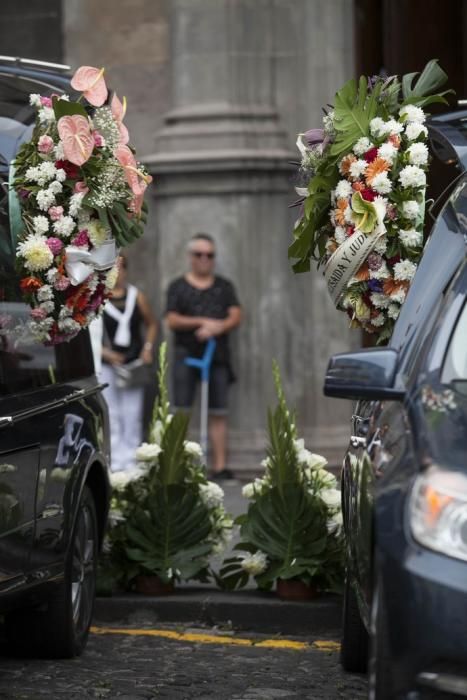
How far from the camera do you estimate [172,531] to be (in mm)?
8859

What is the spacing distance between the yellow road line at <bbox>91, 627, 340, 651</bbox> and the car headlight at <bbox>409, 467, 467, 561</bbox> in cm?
361

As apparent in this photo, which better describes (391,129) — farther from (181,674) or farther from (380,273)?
(181,674)

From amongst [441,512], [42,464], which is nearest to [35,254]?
[42,464]

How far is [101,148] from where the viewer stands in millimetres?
7355

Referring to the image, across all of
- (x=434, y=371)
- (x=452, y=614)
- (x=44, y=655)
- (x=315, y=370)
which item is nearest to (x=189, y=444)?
(x=44, y=655)

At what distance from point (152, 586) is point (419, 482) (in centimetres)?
452

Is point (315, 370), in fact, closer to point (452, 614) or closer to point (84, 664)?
point (84, 664)

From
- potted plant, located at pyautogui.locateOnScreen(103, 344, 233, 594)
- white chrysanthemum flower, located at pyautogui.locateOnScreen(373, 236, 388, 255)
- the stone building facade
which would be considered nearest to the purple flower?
white chrysanthemum flower, located at pyautogui.locateOnScreen(373, 236, 388, 255)

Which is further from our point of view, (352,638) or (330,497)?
(330,497)

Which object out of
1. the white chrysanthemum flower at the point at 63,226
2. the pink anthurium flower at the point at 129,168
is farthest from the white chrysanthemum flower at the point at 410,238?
the white chrysanthemum flower at the point at 63,226

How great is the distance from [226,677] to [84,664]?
0.63m

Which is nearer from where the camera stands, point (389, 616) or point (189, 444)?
point (389, 616)

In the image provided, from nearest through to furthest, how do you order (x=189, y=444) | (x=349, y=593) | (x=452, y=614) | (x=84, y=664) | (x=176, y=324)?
(x=452, y=614), (x=349, y=593), (x=84, y=664), (x=189, y=444), (x=176, y=324)

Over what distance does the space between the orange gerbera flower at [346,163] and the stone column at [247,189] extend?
743 cm
